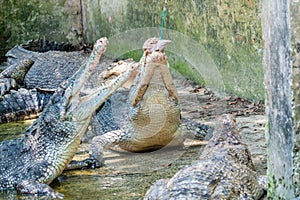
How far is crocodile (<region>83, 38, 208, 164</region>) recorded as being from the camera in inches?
213

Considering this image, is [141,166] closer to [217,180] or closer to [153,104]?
[153,104]

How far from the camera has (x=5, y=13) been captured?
492 inches

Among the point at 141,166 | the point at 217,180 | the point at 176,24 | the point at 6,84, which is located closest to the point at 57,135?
the point at 141,166

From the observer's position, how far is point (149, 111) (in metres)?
5.70

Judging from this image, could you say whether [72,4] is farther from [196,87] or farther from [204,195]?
[204,195]

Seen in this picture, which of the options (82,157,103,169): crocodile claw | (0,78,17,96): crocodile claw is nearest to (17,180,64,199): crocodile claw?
(82,157,103,169): crocodile claw

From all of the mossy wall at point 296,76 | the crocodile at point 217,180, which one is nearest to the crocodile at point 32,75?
the crocodile at point 217,180

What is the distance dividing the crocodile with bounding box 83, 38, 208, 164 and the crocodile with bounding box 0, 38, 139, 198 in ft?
0.74

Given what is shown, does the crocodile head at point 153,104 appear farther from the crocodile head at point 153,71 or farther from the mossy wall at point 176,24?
the mossy wall at point 176,24

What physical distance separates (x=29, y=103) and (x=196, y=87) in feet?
6.79

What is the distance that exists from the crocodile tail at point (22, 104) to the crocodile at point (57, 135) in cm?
268

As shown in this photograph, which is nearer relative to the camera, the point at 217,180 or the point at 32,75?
the point at 217,180

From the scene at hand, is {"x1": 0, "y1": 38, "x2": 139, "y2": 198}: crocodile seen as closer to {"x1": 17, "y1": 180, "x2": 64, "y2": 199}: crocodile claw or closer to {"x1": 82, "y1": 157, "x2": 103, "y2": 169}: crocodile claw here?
{"x1": 17, "y1": 180, "x2": 64, "y2": 199}: crocodile claw

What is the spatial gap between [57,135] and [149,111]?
0.86m
